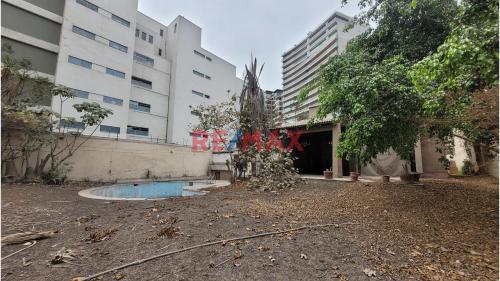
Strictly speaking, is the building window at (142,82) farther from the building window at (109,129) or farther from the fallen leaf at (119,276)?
the fallen leaf at (119,276)

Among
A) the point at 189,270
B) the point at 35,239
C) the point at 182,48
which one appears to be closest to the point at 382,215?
the point at 189,270

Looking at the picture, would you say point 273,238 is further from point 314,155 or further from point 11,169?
point 314,155

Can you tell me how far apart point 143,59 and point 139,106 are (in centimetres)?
547

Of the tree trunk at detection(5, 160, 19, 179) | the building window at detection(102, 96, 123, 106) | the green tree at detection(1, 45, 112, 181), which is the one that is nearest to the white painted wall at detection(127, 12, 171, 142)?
the building window at detection(102, 96, 123, 106)

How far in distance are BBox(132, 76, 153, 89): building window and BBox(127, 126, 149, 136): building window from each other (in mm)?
4793

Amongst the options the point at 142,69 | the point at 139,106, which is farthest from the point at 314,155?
the point at 142,69

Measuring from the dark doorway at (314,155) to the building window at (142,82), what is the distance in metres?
19.1

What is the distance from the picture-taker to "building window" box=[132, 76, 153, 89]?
25050 millimetres

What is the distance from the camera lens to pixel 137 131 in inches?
971

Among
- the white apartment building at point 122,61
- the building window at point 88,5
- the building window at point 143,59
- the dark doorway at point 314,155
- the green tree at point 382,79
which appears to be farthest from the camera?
the building window at point 143,59

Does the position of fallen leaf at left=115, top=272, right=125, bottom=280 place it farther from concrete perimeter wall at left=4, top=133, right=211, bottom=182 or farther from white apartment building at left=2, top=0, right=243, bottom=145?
white apartment building at left=2, top=0, right=243, bottom=145

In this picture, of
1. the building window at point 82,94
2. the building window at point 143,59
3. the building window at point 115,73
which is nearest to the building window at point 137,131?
the building window at point 82,94

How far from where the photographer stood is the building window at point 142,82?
82.2ft

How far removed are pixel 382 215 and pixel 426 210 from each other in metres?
1.14
